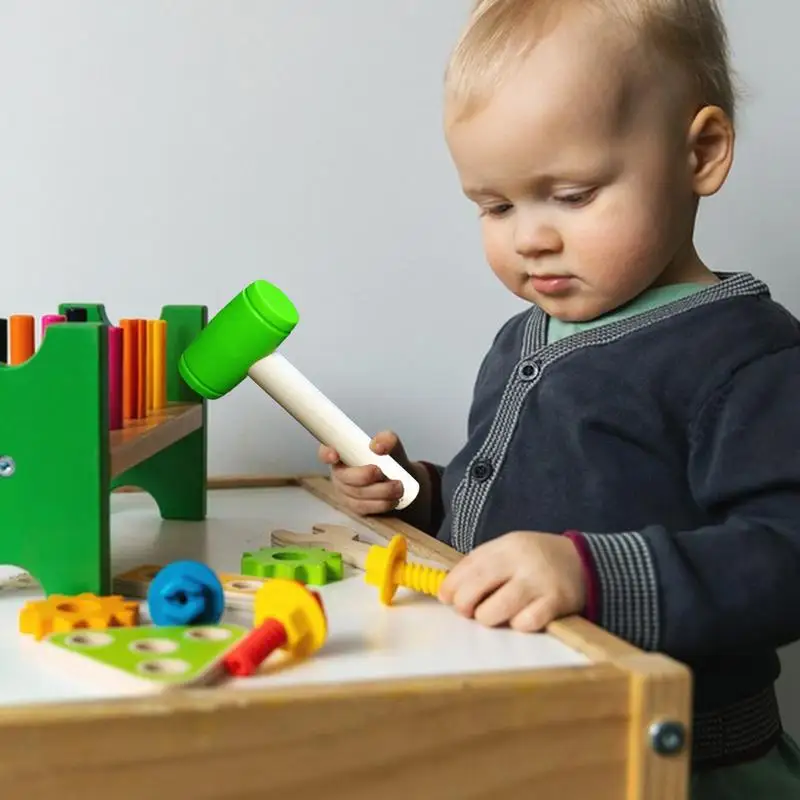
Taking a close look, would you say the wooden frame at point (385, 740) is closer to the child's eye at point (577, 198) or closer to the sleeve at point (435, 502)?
the child's eye at point (577, 198)

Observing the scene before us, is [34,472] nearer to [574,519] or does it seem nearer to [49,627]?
[49,627]

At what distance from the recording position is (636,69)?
2.29 ft

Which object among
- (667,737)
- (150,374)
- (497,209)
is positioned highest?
(497,209)

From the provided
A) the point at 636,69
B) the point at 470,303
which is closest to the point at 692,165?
the point at 636,69

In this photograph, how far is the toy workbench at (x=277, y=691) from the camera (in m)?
0.41

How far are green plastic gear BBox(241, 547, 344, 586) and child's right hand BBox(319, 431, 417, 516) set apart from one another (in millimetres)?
158

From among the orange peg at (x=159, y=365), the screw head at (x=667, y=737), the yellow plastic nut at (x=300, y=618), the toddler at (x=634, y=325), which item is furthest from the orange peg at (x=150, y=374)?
the screw head at (x=667, y=737)

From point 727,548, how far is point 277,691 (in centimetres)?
28

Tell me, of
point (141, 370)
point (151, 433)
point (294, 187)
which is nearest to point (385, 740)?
point (151, 433)

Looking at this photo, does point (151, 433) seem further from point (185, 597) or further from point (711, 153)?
point (711, 153)

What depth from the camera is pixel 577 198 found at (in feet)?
2.32

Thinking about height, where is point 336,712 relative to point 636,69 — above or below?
below

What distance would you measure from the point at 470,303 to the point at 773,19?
0.42 metres

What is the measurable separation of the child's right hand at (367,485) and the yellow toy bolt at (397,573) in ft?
0.77
